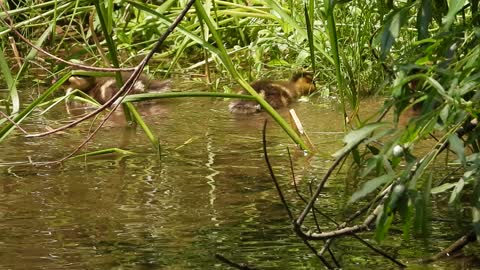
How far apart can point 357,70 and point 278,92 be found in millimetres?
428

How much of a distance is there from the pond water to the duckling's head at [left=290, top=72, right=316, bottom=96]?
1.28ft

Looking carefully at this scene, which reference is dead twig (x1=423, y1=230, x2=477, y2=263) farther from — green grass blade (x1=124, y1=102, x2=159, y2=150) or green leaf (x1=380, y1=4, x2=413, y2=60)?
green grass blade (x1=124, y1=102, x2=159, y2=150)

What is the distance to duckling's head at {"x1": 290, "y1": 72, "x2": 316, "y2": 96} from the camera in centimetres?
475

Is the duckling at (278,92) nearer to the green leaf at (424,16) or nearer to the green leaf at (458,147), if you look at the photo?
the green leaf at (424,16)

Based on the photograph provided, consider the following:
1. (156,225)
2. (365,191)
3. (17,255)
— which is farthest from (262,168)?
(365,191)

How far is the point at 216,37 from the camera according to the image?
10.7 ft

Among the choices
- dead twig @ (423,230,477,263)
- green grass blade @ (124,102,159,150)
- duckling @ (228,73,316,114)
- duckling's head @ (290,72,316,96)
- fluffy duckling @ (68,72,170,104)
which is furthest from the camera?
fluffy duckling @ (68,72,170,104)

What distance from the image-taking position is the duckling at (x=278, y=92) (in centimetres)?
457

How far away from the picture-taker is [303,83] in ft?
15.8

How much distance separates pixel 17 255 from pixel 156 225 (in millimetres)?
358

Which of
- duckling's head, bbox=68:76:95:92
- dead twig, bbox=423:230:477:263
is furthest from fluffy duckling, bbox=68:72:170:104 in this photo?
dead twig, bbox=423:230:477:263

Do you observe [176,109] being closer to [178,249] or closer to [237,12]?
[237,12]

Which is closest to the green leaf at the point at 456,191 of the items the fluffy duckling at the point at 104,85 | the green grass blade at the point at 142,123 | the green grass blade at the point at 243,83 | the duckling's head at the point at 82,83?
the green grass blade at the point at 243,83

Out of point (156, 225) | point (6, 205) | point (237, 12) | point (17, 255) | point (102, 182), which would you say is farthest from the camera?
point (237, 12)
